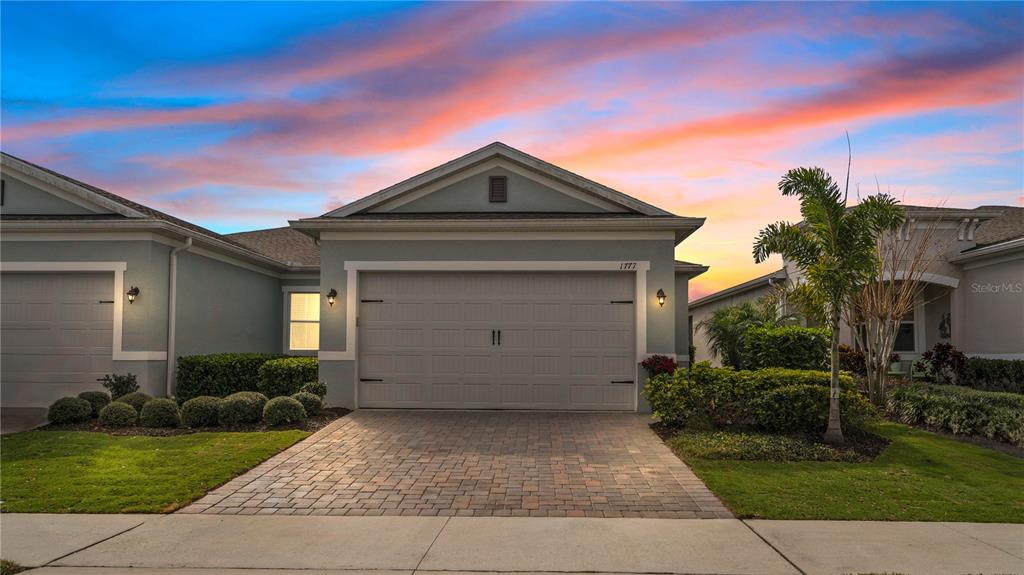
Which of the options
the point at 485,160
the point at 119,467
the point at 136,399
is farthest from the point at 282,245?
the point at 119,467

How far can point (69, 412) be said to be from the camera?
1063cm

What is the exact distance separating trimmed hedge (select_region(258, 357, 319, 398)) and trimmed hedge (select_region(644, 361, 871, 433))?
6.53m

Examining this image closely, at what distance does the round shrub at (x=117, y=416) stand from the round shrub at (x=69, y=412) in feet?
1.45

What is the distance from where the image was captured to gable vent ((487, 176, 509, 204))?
13.0 m

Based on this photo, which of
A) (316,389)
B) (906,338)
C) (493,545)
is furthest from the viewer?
(906,338)

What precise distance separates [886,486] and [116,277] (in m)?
13.0

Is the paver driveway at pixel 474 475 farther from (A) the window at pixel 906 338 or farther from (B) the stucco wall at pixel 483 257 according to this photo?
(A) the window at pixel 906 338

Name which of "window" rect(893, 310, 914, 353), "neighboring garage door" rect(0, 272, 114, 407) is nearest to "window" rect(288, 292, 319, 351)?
"neighboring garage door" rect(0, 272, 114, 407)

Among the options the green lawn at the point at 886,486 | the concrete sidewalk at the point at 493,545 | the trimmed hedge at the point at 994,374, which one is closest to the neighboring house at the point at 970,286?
the trimmed hedge at the point at 994,374

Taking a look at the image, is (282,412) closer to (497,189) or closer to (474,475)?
(474,475)

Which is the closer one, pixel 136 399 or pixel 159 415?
pixel 159 415

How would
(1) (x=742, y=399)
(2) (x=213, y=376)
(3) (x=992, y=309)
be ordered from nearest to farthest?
(1) (x=742, y=399)
(2) (x=213, y=376)
(3) (x=992, y=309)

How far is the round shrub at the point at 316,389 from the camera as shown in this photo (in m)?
11.8

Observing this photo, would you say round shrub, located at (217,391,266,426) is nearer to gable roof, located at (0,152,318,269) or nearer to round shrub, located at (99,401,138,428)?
round shrub, located at (99,401,138,428)
